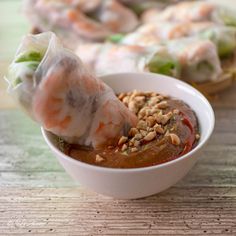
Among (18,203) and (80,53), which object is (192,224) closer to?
(18,203)

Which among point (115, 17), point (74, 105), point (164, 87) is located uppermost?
point (74, 105)

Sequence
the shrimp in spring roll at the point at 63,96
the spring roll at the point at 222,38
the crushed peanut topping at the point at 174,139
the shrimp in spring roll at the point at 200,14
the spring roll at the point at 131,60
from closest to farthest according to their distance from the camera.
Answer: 1. the shrimp in spring roll at the point at 63,96
2. the crushed peanut topping at the point at 174,139
3. the spring roll at the point at 131,60
4. the spring roll at the point at 222,38
5. the shrimp in spring roll at the point at 200,14

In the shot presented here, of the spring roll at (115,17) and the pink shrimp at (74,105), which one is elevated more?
the pink shrimp at (74,105)

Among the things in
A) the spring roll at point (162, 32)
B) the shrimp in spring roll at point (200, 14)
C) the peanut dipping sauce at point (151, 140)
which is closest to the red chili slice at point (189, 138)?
the peanut dipping sauce at point (151, 140)

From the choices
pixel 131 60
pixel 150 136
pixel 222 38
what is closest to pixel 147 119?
pixel 150 136

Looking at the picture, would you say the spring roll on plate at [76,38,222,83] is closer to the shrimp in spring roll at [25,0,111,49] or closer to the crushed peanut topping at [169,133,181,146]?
the shrimp in spring roll at [25,0,111,49]

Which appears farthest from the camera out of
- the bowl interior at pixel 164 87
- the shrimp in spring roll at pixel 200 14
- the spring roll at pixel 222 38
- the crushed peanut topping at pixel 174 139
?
the shrimp in spring roll at pixel 200 14

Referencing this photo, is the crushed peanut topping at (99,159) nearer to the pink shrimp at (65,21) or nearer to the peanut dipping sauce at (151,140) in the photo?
the peanut dipping sauce at (151,140)

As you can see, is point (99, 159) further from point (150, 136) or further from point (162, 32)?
point (162, 32)

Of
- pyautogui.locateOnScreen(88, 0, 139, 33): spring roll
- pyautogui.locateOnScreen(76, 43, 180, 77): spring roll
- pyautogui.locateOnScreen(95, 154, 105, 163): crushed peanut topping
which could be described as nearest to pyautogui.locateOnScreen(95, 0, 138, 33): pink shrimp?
pyautogui.locateOnScreen(88, 0, 139, 33): spring roll
